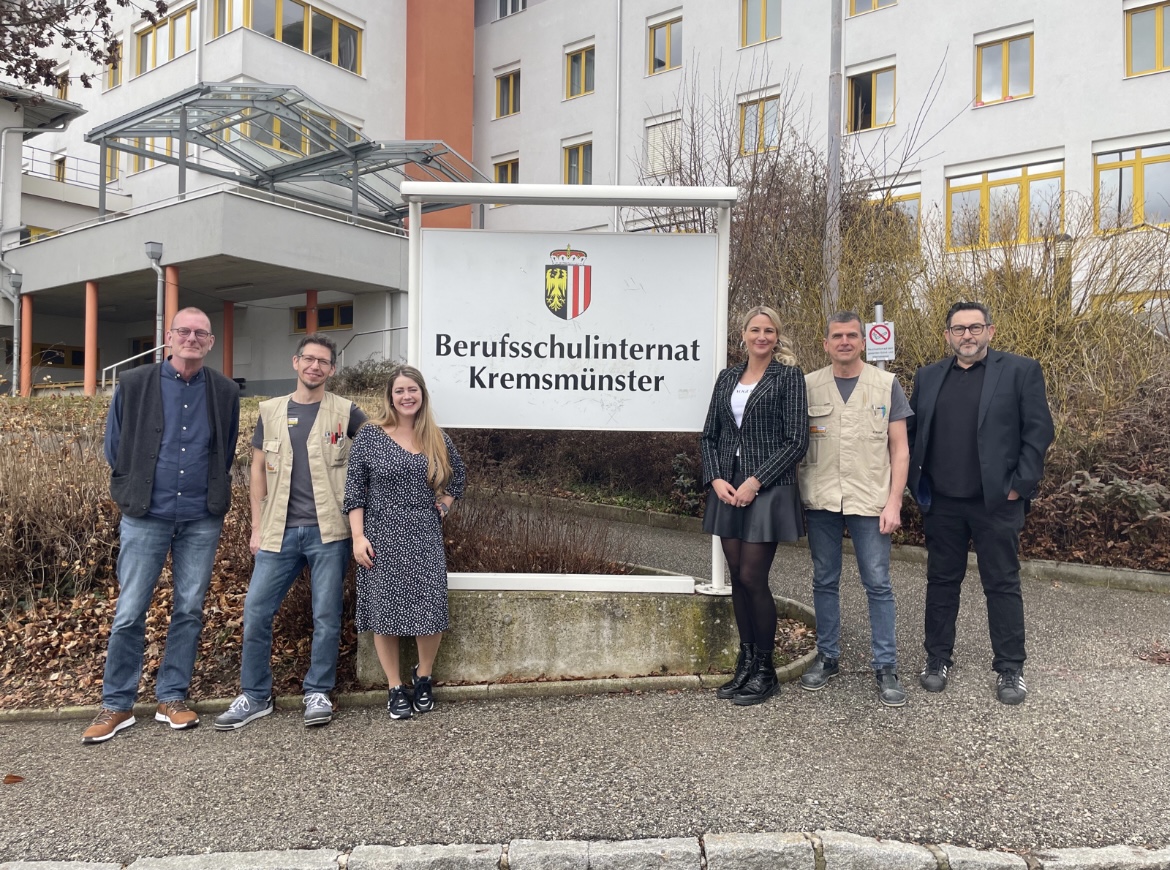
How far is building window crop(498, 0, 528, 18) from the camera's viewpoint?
89.6 feet

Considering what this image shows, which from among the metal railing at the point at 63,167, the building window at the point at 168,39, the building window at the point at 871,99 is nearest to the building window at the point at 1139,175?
the building window at the point at 871,99

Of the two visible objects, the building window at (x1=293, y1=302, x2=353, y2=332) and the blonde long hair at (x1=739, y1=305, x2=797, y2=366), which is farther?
the building window at (x1=293, y1=302, x2=353, y2=332)

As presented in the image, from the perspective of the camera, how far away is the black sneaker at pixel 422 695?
13.9ft

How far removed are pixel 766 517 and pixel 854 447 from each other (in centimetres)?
60

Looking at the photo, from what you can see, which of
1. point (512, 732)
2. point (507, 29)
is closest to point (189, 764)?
point (512, 732)

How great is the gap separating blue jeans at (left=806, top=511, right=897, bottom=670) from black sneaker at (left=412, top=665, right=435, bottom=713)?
2085 millimetres

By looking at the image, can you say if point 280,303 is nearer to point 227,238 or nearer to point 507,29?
point 227,238

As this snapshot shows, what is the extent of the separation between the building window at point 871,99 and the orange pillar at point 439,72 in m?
11.5

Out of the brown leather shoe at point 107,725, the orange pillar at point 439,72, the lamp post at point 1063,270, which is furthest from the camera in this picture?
the orange pillar at point 439,72

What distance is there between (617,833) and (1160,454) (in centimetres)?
666

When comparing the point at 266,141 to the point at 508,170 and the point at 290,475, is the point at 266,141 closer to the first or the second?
the point at 508,170

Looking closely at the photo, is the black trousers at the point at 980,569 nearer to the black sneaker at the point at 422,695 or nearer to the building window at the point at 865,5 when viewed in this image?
the black sneaker at the point at 422,695

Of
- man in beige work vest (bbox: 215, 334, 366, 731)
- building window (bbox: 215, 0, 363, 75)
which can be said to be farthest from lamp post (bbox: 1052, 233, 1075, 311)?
building window (bbox: 215, 0, 363, 75)

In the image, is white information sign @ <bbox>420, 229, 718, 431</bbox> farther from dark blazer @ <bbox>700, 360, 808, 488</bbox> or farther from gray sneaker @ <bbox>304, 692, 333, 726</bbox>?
gray sneaker @ <bbox>304, 692, 333, 726</bbox>
